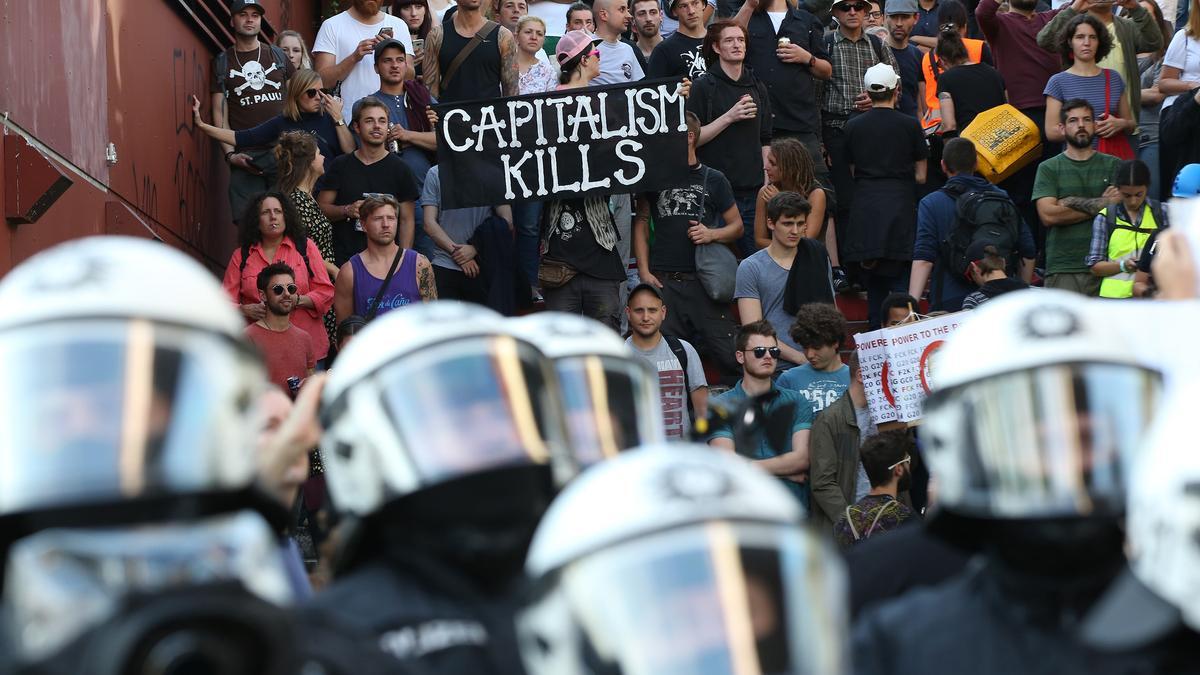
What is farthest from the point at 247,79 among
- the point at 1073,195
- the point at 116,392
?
the point at 116,392

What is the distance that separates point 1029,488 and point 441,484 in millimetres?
1176

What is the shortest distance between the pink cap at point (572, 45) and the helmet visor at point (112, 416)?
9638mm

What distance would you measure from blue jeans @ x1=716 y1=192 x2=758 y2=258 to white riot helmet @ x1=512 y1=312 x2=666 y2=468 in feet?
25.0

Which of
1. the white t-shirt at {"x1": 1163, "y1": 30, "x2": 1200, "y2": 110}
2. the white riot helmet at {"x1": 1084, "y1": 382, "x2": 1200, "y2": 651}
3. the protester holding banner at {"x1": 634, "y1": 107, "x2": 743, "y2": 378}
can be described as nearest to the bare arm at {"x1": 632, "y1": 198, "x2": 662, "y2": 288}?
the protester holding banner at {"x1": 634, "y1": 107, "x2": 743, "y2": 378}

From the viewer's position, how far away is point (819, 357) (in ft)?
33.0

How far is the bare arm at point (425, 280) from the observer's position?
10922 millimetres

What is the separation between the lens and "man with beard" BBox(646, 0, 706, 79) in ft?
43.8

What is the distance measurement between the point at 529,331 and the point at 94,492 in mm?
2057

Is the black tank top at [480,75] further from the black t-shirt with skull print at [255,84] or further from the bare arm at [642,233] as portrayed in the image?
the bare arm at [642,233]

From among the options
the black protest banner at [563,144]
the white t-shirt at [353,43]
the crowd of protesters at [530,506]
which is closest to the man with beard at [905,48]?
the black protest banner at [563,144]

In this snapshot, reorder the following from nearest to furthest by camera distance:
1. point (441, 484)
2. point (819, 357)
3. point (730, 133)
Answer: point (441, 484) < point (819, 357) < point (730, 133)

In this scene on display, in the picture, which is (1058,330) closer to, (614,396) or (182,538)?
(614,396)

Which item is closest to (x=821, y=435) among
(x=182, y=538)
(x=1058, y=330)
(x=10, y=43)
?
(x=10, y=43)

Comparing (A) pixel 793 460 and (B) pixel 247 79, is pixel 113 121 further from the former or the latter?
(A) pixel 793 460
